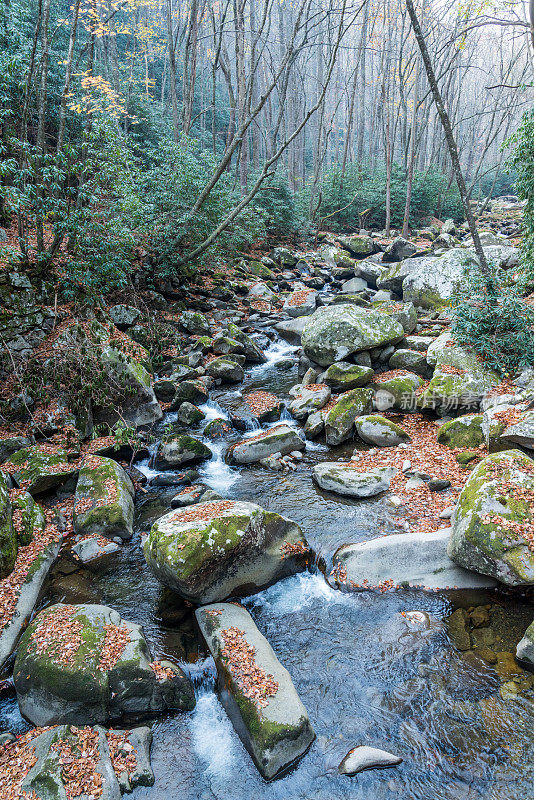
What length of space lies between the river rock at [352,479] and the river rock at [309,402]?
2036mm

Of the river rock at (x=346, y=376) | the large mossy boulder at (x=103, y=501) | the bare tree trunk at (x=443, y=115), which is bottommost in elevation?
the large mossy boulder at (x=103, y=501)

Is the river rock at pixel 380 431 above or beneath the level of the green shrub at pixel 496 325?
beneath

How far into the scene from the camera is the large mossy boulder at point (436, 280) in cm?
1270

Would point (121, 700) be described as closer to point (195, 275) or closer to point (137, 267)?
point (137, 267)

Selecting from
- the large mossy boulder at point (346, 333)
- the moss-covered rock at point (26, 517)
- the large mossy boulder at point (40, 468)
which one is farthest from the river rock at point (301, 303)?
the moss-covered rock at point (26, 517)

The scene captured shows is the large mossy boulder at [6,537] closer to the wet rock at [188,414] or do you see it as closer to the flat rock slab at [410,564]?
the flat rock slab at [410,564]

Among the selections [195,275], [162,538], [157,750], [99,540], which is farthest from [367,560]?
[195,275]

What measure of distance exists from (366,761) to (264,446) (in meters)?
4.96

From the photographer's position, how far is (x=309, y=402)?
9.03 meters

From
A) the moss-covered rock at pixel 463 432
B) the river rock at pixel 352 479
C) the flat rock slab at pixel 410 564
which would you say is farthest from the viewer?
the moss-covered rock at pixel 463 432

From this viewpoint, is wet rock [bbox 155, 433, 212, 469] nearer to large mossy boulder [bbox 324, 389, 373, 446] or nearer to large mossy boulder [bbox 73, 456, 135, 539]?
large mossy boulder [bbox 73, 456, 135, 539]

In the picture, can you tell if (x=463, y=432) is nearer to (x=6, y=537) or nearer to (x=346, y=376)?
(x=346, y=376)

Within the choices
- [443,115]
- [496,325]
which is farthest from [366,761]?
[443,115]

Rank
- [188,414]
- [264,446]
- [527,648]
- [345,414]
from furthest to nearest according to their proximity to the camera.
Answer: [188,414] → [345,414] → [264,446] → [527,648]
